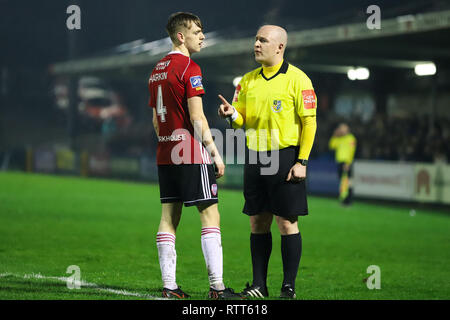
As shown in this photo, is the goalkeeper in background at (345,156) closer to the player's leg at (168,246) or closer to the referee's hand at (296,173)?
the referee's hand at (296,173)

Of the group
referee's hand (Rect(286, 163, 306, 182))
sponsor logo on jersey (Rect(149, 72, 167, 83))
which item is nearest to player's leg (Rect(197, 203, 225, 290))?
referee's hand (Rect(286, 163, 306, 182))

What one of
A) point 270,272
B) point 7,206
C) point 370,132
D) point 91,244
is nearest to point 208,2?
point 370,132

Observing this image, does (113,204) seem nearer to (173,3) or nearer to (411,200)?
(411,200)

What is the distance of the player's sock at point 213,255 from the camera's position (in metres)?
6.00

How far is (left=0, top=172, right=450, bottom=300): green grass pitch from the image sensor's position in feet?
23.2

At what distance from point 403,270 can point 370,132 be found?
17.6 meters

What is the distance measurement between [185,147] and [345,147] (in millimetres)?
13536

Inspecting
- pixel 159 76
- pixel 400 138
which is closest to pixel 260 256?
pixel 159 76

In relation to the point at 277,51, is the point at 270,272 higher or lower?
lower

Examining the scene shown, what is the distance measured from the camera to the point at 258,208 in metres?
6.25

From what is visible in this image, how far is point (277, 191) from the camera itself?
6172mm

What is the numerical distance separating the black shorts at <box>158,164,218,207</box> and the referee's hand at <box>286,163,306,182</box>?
25.6 inches

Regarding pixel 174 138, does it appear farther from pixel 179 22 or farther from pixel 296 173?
pixel 296 173

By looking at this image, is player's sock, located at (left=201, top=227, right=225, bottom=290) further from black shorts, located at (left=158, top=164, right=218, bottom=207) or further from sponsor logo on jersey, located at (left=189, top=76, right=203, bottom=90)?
sponsor logo on jersey, located at (left=189, top=76, right=203, bottom=90)
